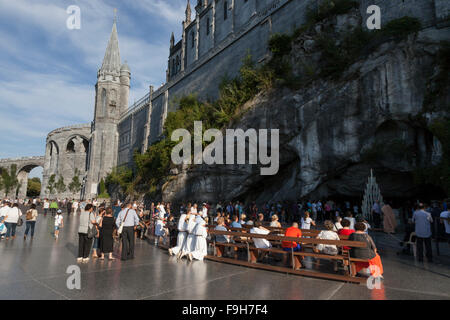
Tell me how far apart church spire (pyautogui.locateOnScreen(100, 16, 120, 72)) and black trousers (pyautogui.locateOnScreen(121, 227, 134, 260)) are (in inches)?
2254

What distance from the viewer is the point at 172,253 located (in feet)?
30.2

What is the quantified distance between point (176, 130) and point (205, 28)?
20.7 m

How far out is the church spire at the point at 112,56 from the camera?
193 ft

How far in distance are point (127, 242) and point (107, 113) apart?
54.4 m

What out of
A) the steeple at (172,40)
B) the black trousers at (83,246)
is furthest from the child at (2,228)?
the steeple at (172,40)

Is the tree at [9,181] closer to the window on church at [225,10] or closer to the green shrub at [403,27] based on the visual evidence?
the window on church at [225,10]

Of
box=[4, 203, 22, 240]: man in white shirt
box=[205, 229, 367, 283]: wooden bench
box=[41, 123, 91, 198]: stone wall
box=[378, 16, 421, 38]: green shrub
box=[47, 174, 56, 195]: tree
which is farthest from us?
box=[41, 123, 91, 198]: stone wall

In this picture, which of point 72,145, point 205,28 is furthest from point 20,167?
point 205,28

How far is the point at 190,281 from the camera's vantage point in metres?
5.98

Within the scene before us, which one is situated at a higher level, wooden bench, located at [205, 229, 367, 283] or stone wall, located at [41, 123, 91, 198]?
stone wall, located at [41, 123, 91, 198]

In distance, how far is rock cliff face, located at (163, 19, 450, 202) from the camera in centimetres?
1478

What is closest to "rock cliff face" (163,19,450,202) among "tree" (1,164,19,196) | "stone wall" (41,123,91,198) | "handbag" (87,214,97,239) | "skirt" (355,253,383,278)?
"skirt" (355,253,383,278)

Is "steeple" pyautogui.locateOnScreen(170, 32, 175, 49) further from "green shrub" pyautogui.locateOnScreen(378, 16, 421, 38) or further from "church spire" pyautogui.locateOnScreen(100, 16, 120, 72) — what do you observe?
"green shrub" pyautogui.locateOnScreen(378, 16, 421, 38)
